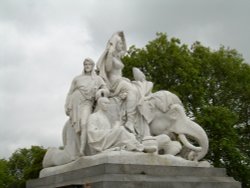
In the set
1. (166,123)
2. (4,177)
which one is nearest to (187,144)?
(166,123)

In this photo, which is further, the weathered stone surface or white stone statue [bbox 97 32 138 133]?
white stone statue [bbox 97 32 138 133]

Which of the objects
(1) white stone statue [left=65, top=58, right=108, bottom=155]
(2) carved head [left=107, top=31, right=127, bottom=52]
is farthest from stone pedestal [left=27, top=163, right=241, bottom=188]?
(2) carved head [left=107, top=31, right=127, bottom=52]

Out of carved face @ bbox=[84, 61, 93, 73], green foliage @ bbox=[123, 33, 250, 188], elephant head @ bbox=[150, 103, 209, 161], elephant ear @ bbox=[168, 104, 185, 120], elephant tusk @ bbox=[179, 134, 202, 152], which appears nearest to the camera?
elephant tusk @ bbox=[179, 134, 202, 152]

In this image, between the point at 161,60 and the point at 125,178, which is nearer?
the point at 125,178

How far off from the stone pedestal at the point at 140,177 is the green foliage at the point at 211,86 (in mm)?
13081

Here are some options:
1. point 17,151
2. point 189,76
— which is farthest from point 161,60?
point 17,151

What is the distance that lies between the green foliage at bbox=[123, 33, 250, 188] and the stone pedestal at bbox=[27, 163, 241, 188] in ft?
42.9

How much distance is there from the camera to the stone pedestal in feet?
35.0

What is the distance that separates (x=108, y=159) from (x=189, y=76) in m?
16.3

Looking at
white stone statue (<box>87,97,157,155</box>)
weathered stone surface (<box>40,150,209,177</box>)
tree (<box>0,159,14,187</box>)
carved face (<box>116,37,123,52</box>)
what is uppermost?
tree (<box>0,159,14,187</box>)

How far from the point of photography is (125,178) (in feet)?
35.2

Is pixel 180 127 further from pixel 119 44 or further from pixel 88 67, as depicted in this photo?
pixel 119 44

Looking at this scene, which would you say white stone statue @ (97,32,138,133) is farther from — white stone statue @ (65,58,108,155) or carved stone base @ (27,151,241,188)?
carved stone base @ (27,151,241,188)

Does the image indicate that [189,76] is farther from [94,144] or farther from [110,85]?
[94,144]
